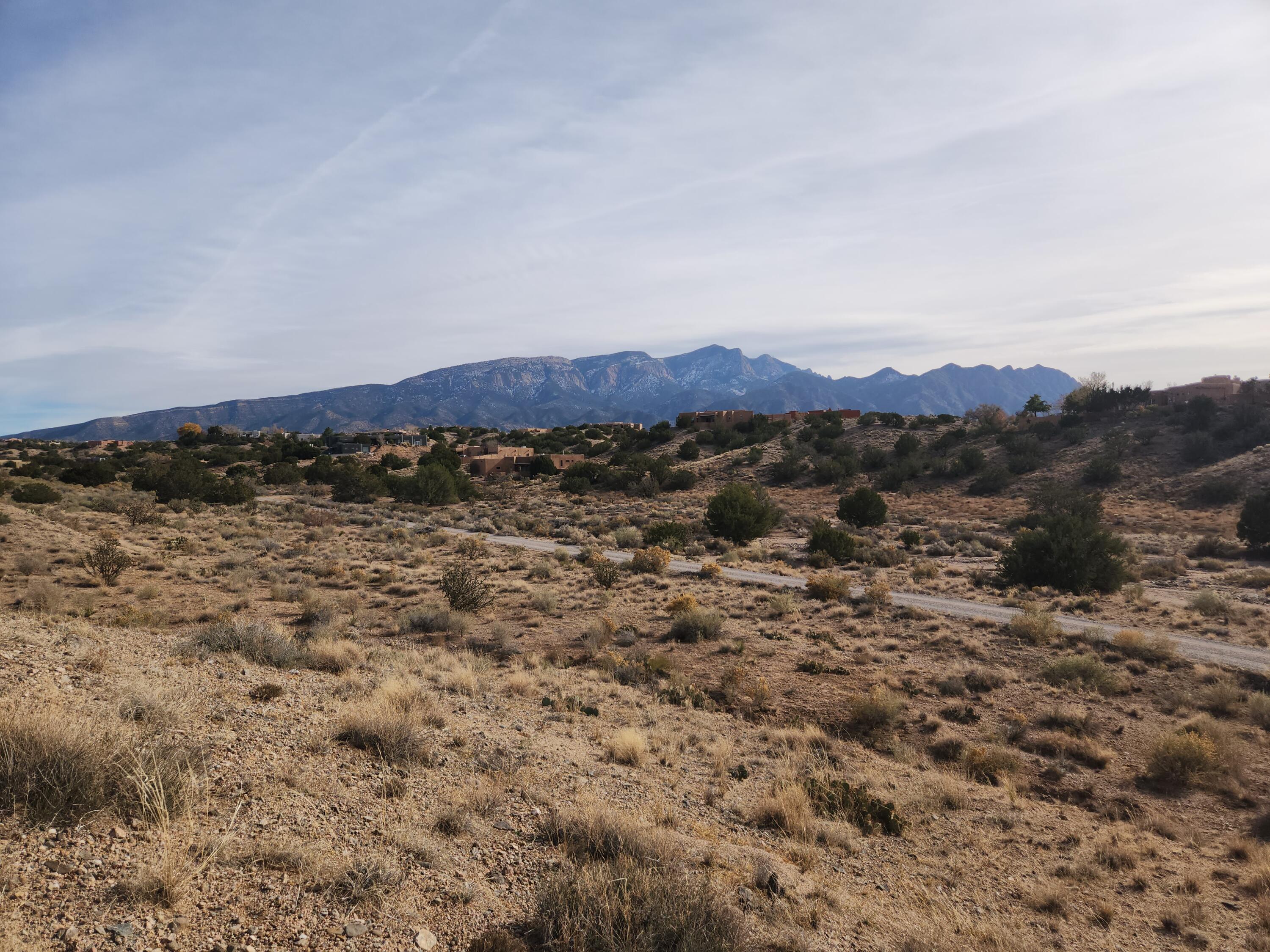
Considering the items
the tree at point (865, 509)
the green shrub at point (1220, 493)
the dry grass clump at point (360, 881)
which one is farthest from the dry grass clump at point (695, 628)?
the green shrub at point (1220, 493)

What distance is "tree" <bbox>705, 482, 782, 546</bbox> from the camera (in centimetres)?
3306

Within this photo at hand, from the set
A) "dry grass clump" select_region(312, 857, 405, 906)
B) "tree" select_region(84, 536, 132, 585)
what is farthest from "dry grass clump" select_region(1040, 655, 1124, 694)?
"tree" select_region(84, 536, 132, 585)

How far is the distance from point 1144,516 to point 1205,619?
3059cm

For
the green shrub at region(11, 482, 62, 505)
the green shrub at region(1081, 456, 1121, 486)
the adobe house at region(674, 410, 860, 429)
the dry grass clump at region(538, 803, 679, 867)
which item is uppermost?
the adobe house at region(674, 410, 860, 429)

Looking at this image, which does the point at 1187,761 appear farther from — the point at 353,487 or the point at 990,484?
the point at 353,487

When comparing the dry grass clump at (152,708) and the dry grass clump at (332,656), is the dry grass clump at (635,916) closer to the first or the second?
the dry grass clump at (152,708)

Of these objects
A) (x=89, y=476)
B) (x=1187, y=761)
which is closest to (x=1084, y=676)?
(x=1187, y=761)

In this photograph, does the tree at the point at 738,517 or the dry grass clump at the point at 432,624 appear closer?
the dry grass clump at the point at 432,624

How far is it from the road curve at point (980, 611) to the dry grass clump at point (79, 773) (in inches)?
748

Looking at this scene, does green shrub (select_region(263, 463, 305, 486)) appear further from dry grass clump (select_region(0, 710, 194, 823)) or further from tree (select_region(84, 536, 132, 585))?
dry grass clump (select_region(0, 710, 194, 823))

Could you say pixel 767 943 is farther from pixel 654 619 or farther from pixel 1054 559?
pixel 1054 559

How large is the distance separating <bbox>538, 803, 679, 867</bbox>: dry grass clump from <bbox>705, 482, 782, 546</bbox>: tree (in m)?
27.2

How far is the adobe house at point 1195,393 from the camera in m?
65.9

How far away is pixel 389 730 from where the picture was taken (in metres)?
7.43
